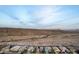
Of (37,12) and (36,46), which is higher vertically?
(37,12)

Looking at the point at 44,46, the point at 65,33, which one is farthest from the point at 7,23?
the point at 65,33

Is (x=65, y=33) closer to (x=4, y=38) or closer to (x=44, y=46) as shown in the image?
(x=44, y=46)

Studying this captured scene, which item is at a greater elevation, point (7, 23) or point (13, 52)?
point (7, 23)

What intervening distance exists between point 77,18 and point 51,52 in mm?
530

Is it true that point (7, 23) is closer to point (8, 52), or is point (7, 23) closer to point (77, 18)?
point (8, 52)

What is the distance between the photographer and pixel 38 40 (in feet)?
8.27

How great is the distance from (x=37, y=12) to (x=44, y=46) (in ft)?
1.42

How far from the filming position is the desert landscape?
2.50 metres

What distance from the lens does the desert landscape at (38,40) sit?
2.50m

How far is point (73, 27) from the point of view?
250 cm
